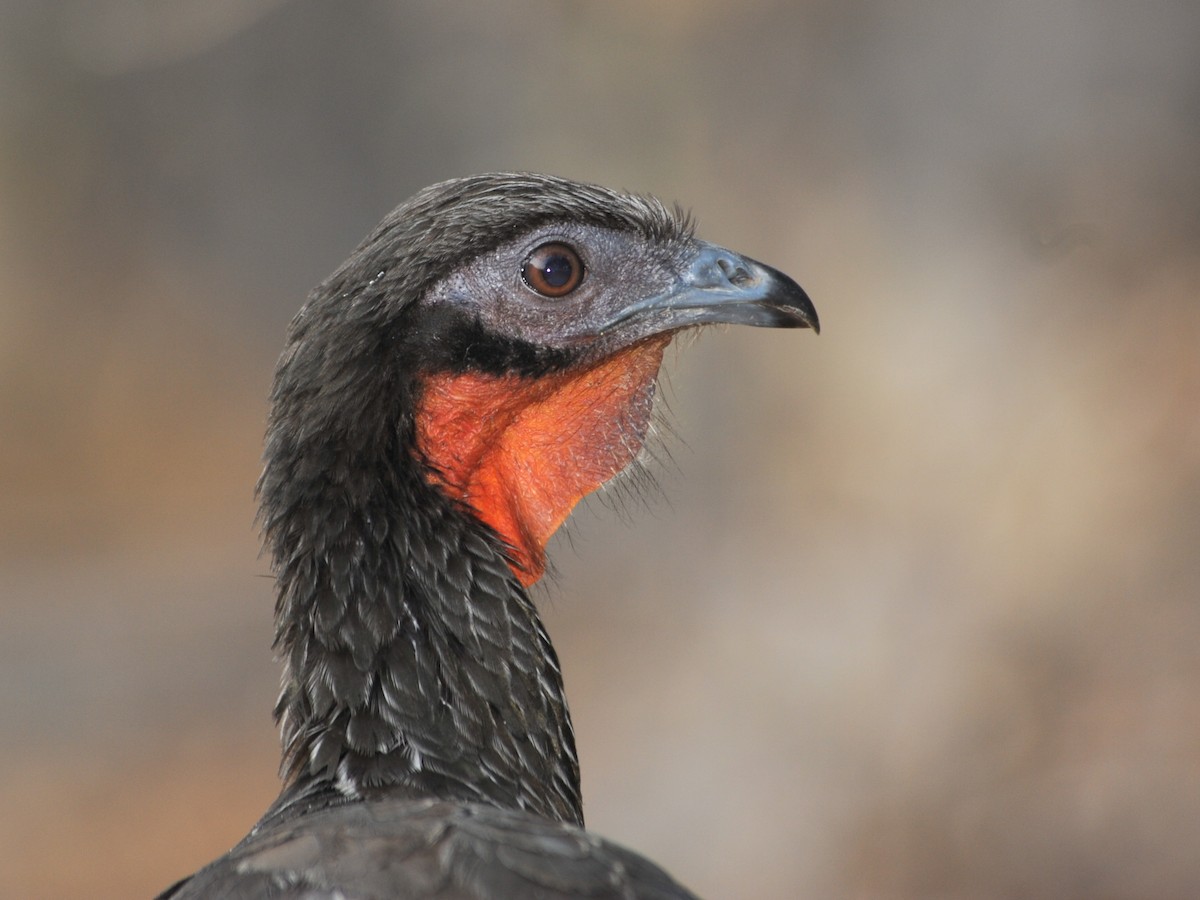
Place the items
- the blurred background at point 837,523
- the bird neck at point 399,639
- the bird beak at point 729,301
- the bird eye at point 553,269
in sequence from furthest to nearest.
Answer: the blurred background at point 837,523, the bird beak at point 729,301, the bird eye at point 553,269, the bird neck at point 399,639

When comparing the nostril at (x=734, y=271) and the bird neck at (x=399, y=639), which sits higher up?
the nostril at (x=734, y=271)

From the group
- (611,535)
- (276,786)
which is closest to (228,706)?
(276,786)

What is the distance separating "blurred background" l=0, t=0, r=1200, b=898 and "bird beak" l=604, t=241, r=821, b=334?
3356 mm

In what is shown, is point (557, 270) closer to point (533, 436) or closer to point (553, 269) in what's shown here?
point (553, 269)

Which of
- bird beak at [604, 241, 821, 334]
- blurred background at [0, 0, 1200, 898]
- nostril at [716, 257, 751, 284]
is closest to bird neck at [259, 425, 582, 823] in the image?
bird beak at [604, 241, 821, 334]

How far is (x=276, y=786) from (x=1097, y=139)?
524 cm

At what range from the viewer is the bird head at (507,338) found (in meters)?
2.78

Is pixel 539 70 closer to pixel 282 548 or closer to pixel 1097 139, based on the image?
pixel 1097 139

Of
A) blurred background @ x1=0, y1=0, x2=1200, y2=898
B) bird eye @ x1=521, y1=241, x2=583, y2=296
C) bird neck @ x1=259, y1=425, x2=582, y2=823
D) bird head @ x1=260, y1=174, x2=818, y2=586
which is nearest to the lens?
bird neck @ x1=259, y1=425, x2=582, y2=823

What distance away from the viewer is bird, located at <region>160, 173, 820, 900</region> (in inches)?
105

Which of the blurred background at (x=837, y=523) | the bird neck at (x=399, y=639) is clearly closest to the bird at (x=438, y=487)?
the bird neck at (x=399, y=639)

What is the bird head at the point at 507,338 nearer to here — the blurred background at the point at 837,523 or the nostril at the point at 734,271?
the nostril at the point at 734,271

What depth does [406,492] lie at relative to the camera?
2.77 metres

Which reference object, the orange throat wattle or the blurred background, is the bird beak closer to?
the orange throat wattle
